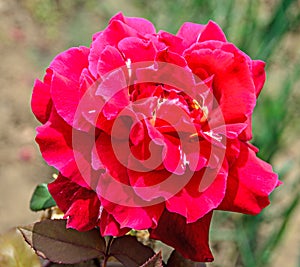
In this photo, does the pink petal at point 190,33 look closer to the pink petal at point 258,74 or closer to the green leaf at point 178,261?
the pink petal at point 258,74

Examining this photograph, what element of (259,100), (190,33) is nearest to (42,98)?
(190,33)

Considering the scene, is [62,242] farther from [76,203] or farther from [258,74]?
[258,74]

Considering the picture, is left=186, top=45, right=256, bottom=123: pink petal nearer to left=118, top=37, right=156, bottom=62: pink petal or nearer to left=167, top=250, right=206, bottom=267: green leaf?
left=118, top=37, right=156, bottom=62: pink petal

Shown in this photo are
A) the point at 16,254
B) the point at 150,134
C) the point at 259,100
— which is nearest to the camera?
the point at 150,134

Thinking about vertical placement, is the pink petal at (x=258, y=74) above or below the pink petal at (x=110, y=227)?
above

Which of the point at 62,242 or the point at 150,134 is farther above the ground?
the point at 150,134

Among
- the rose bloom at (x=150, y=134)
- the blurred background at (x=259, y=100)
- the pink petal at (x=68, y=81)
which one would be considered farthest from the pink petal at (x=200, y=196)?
the blurred background at (x=259, y=100)

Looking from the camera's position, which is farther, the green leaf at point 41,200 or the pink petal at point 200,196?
the green leaf at point 41,200
